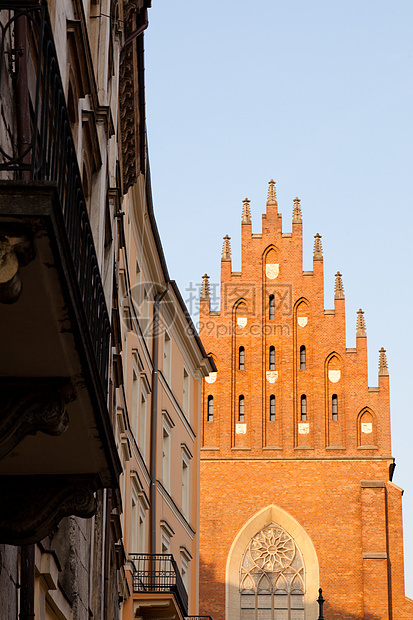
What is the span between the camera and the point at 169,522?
78.6ft

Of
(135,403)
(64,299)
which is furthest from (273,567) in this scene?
(64,299)

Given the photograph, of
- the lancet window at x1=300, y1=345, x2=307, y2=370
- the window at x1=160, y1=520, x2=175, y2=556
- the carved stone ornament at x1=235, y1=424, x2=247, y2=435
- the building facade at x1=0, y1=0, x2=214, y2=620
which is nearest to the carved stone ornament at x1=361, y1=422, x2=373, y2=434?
the lancet window at x1=300, y1=345, x2=307, y2=370

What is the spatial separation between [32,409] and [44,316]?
663mm

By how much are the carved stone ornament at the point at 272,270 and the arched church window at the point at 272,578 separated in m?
8.57

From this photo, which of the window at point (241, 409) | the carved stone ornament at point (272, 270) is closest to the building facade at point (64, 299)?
the window at point (241, 409)

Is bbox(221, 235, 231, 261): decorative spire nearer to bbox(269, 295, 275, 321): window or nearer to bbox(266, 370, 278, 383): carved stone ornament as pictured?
bbox(269, 295, 275, 321): window

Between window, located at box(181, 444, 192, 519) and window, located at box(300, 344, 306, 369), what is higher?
window, located at box(300, 344, 306, 369)

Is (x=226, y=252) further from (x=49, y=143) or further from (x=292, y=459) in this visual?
(x=49, y=143)

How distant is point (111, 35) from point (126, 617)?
1077cm

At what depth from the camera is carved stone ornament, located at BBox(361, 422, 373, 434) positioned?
37188 millimetres

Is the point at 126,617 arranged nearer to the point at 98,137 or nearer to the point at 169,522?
the point at 169,522

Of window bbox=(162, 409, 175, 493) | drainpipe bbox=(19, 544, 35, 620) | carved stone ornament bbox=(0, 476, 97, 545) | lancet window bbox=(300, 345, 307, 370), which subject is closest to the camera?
carved stone ornament bbox=(0, 476, 97, 545)

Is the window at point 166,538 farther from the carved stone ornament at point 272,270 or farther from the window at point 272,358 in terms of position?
the carved stone ornament at point 272,270

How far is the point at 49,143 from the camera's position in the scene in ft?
14.8
